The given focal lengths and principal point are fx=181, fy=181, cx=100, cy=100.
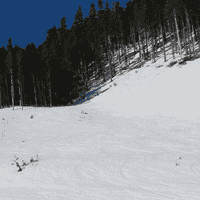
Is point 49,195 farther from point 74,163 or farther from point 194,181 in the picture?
point 194,181

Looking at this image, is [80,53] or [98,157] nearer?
[98,157]

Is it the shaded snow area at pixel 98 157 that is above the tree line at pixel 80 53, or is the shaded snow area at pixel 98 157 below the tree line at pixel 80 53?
below

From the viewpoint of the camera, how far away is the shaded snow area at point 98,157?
4.39 metres

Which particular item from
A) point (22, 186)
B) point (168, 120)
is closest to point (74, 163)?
point (22, 186)

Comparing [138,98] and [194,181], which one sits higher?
[138,98]

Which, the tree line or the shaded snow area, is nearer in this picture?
the shaded snow area

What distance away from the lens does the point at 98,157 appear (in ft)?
23.3

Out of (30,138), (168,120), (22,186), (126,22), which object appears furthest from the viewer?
(126,22)

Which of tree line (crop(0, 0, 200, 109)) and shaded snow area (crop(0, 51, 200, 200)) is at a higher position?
tree line (crop(0, 0, 200, 109))

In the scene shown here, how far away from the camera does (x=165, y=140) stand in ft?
32.6

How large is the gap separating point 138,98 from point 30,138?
16.5 meters

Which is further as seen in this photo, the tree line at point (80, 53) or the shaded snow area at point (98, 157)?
the tree line at point (80, 53)

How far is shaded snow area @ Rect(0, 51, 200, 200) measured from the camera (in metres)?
4.39

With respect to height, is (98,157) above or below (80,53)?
below
